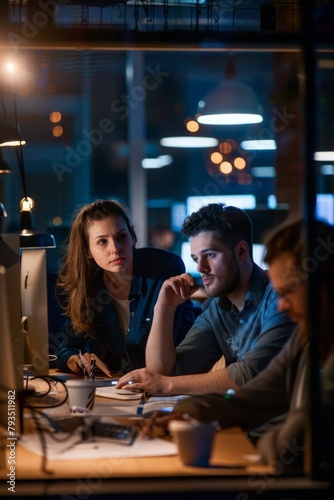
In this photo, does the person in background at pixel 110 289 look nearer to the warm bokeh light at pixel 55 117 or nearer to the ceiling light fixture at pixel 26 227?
the ceiling light fixture at pixel 26 227

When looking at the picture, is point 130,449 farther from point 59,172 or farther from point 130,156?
point 59,172

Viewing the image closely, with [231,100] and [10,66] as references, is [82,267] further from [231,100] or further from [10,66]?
[231,100]

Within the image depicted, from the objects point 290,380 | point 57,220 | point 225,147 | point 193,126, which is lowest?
point 57,220

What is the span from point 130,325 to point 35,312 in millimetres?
729

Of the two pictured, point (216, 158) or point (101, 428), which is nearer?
point (101, 428)

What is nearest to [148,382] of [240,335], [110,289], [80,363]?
[240,335]

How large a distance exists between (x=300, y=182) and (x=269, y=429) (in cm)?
62

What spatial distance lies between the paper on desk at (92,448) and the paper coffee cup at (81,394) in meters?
0.47

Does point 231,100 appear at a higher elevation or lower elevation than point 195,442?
higher

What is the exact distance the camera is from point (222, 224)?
10.3 feet

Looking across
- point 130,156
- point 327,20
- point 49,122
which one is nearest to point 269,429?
point 327,20

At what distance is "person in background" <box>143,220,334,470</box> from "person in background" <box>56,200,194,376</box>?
4.43 feet

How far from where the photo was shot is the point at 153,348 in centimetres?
326

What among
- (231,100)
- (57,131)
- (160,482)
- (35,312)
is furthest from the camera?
(57,131)
